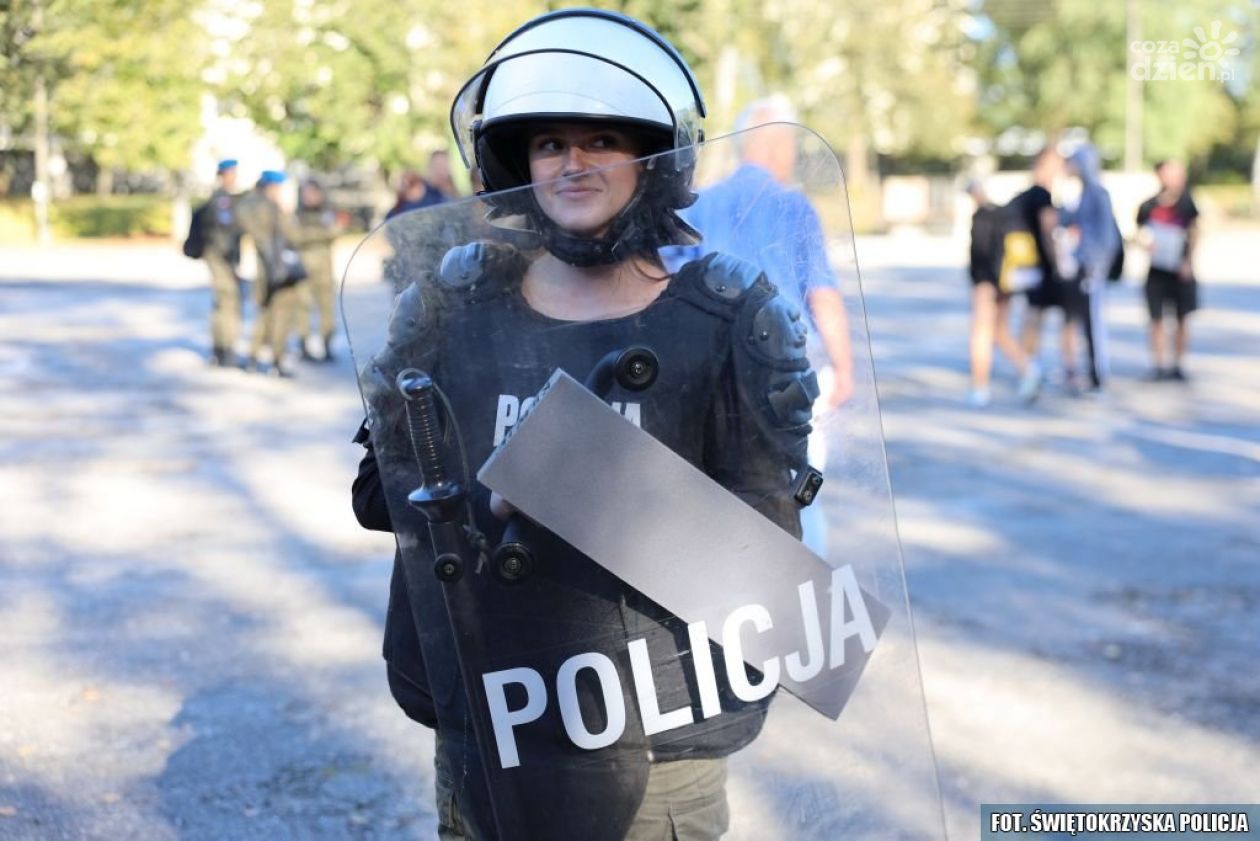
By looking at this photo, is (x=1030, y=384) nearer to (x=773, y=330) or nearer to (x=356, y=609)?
(x=356, y=609)

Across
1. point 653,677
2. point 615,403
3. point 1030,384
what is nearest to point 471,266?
point 615,403

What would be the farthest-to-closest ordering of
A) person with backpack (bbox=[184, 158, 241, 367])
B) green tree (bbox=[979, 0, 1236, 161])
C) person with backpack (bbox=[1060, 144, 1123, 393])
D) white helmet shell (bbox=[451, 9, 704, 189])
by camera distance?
green tree (bbox=[979, 0, 1236, 161]) < person with backpack (bbox=[184, 158, 241, 367]) < person with backpack (bbox=[1060, 144, 1123, 393]) < white helmet shell (bbox=[451, 9, 704, 189])

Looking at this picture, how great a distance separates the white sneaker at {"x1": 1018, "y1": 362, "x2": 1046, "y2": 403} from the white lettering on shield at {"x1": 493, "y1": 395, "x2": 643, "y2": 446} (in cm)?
1020

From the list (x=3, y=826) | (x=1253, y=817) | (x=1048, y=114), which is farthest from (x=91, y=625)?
(x=1048, y=114)

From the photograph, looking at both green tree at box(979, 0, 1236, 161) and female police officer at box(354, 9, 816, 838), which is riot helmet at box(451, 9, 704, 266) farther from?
green tree at box(979, 0, 1236, 161)

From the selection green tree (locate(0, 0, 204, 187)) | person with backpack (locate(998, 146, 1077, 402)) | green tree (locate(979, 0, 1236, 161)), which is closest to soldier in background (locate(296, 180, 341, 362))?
green tree (locate(0, 0, 204, 187))

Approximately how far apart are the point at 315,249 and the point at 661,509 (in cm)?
1342

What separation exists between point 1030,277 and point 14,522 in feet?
23.7

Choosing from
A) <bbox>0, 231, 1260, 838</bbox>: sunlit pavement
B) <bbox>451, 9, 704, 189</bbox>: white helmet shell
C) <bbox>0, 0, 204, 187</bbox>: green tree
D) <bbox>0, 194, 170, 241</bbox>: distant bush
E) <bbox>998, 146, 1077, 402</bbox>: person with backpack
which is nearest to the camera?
<bbox>451, 9, 704, 189</bbox>: white helmet shell

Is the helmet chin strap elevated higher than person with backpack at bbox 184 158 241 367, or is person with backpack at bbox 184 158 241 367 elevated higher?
the helmet chin strap

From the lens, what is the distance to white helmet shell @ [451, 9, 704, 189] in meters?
2.08

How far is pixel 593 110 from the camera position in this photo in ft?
6.76

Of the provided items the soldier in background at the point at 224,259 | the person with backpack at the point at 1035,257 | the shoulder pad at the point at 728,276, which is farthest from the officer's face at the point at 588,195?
the soldier in background at the point at 224,259

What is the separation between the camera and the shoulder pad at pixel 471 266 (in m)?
1.96
